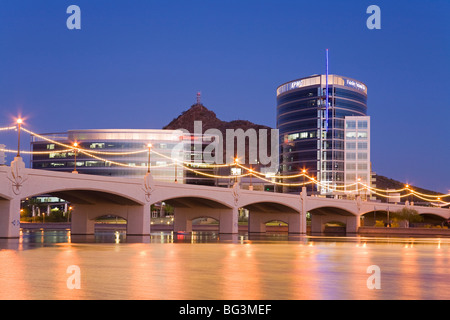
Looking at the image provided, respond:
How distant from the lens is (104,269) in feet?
70.4

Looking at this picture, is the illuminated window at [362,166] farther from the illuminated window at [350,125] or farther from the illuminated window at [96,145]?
the illuminated window at [96,145]

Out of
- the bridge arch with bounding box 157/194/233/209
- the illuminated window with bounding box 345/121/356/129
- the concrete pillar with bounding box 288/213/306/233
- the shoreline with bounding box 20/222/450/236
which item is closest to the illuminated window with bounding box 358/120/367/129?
the illuminated window with bounding box 345/121/356/129

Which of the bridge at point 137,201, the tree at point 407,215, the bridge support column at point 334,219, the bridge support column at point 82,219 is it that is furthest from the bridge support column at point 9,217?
the tree at point 407,215

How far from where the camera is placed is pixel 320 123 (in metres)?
183

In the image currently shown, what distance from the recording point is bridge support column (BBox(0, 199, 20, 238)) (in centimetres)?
4700

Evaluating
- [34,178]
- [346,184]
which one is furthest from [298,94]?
[34,178]

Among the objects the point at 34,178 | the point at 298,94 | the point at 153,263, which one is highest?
the point at 298,94

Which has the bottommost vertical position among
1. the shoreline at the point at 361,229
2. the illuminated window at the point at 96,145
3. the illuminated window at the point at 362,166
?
the shoreline at the point at 361,229

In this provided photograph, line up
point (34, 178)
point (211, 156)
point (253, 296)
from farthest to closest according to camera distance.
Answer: point (211, 156) < point (34, 178) < point (253, 296)

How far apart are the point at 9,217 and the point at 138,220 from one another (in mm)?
18650

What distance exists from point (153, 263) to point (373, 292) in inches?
473

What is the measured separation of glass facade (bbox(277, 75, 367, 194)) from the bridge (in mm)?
70263

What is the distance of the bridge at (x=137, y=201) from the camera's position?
47.5 metres
